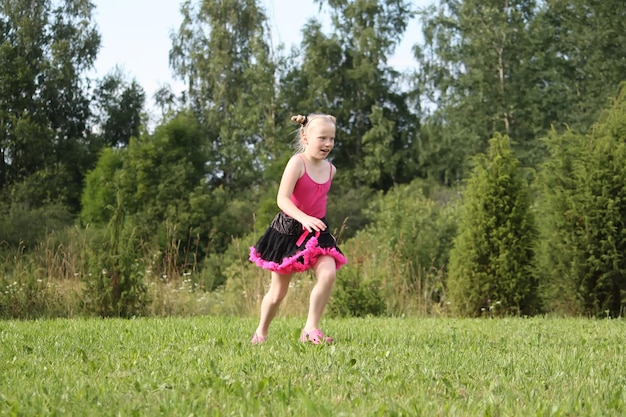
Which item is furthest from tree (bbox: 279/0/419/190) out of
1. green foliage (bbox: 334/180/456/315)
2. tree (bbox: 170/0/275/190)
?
green foliage (bbox: 334/180/456/315)

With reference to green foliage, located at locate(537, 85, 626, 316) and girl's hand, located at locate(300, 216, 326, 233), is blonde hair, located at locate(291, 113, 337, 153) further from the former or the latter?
green foliage, located at locate(537, 85, 626, 316)

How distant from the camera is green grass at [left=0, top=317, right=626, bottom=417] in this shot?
3.42 meters

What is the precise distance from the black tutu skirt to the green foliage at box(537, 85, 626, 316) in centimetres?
491

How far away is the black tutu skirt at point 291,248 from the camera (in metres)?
5.87

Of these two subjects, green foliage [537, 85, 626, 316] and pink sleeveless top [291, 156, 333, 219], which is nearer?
pink sleeveless top [291, 156, 333, 219]

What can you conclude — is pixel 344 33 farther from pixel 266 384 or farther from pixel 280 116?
pixel 266 384

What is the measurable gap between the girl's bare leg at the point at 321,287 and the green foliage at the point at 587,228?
503cm

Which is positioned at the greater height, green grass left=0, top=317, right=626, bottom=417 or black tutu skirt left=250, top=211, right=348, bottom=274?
black tutu skirt left=250, top=211, right=348, bottom=274

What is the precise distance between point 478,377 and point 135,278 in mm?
6607

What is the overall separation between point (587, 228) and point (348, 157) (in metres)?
28.5

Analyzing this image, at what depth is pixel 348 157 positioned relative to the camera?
38281mm

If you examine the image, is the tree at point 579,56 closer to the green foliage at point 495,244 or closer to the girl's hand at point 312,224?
the green foliage at point 495,244

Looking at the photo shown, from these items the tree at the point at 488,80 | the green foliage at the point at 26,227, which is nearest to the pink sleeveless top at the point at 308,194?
the green foliage at the point at 26,227

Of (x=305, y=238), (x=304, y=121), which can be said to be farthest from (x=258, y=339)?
(x=304, y=121)
